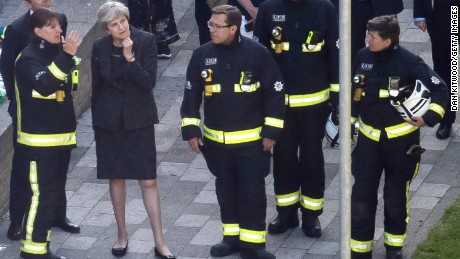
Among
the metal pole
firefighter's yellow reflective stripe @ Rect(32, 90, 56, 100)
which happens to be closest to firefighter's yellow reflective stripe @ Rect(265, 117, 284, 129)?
firefighter's yellow reflective stripe @ Rect(32, 90, 56, 100)

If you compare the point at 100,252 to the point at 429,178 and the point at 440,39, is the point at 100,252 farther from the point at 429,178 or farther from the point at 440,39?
the point at 440,39

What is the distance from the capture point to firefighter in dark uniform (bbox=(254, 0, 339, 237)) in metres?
9.89

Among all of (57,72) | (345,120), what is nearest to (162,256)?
(57,72)

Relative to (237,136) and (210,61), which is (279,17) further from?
(237,136)

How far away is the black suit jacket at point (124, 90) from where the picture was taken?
9547mm

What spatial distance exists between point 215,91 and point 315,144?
1042mm

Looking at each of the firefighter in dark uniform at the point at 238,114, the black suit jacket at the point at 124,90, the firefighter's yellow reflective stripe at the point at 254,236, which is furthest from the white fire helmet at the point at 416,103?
the black suit jacket at the point at 124,90

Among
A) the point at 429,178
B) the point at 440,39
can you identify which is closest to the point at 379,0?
the point at 440,39

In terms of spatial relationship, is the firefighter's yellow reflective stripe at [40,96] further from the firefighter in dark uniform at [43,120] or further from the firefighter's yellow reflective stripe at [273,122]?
the firefighter's yellow reflective stripe at [273,122]

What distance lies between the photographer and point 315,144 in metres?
10.1

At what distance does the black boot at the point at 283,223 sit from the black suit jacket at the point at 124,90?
1.42 metres

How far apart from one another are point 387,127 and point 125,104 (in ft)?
6.49

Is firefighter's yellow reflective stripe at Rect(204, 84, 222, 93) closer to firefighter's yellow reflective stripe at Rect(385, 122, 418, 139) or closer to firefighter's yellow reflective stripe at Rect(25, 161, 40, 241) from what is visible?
firefighter's yellow reflective stripe at Rect(385, 122, 418, 139)

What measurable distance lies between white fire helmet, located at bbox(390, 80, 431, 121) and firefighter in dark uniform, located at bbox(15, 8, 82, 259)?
251 centimetres
